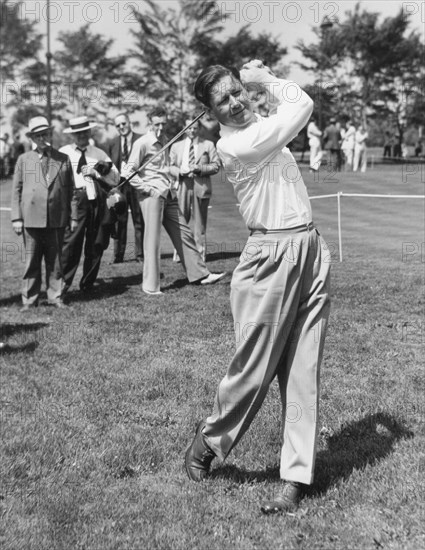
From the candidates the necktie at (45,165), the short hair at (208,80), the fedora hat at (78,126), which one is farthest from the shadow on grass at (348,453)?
the fedora hat at (78,126)

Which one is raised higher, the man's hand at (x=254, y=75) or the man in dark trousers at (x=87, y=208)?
the man's hand at (x=254, y=75)

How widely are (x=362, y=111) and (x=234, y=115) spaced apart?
40025mm

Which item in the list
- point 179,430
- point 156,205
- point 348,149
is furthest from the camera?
point 348,149

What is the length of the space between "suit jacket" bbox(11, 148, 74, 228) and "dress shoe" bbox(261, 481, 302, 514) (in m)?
5.82

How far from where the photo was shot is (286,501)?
12.3 ft

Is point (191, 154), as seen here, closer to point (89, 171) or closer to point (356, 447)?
point (89, 171)

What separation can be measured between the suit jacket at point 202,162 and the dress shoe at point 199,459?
7.06 metres

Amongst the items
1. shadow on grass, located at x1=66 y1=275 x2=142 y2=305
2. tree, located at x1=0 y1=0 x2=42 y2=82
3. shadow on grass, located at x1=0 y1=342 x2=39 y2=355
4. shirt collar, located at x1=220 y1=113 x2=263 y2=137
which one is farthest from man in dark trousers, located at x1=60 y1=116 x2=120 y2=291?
tree, located at x1=0 y1=0 x2=42 y2=82

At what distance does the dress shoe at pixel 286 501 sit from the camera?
12.2ft

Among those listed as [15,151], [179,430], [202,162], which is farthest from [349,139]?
[179,430]

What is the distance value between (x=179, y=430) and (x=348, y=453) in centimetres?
109

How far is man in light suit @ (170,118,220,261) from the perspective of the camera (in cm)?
1107

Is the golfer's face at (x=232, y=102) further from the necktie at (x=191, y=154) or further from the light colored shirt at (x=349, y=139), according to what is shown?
the light colored shirt at (x=349, y=139)

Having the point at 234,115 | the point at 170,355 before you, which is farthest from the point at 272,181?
the point at 170,355
